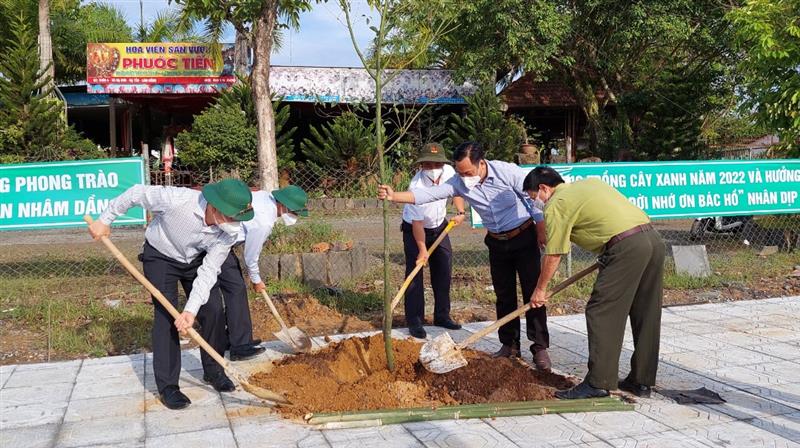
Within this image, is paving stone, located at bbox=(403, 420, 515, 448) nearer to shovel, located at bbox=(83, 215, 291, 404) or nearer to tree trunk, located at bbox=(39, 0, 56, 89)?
shovel, located at bbox=(83, 215, 291, 404)

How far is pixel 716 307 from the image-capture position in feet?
23.4

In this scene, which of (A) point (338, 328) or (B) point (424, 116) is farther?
(B) point (424, 116)

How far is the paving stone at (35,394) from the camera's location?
440cm

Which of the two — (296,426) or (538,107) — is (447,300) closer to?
(296,426)

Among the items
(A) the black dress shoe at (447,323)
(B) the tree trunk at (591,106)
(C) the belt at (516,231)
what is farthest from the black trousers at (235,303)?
(B) the tree trunk at (591,106)

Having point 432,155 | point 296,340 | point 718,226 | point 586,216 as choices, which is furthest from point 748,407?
point 718,226

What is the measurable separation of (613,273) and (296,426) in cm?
215

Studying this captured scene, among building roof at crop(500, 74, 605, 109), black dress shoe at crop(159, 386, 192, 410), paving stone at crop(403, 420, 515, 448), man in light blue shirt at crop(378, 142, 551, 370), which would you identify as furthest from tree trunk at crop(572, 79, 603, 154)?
black dress shoe at crop(159, 386, 192, 410)

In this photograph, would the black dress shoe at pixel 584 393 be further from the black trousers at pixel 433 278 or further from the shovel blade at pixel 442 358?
the black trousers at pixel 433 278

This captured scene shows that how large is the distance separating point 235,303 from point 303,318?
5.20 ft

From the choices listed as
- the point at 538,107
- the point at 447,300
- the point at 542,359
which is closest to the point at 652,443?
the point at 542,359

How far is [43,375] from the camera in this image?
4996 millimetres

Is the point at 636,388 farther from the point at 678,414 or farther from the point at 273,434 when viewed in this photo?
the point at 273,434

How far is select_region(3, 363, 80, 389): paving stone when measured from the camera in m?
4.83
